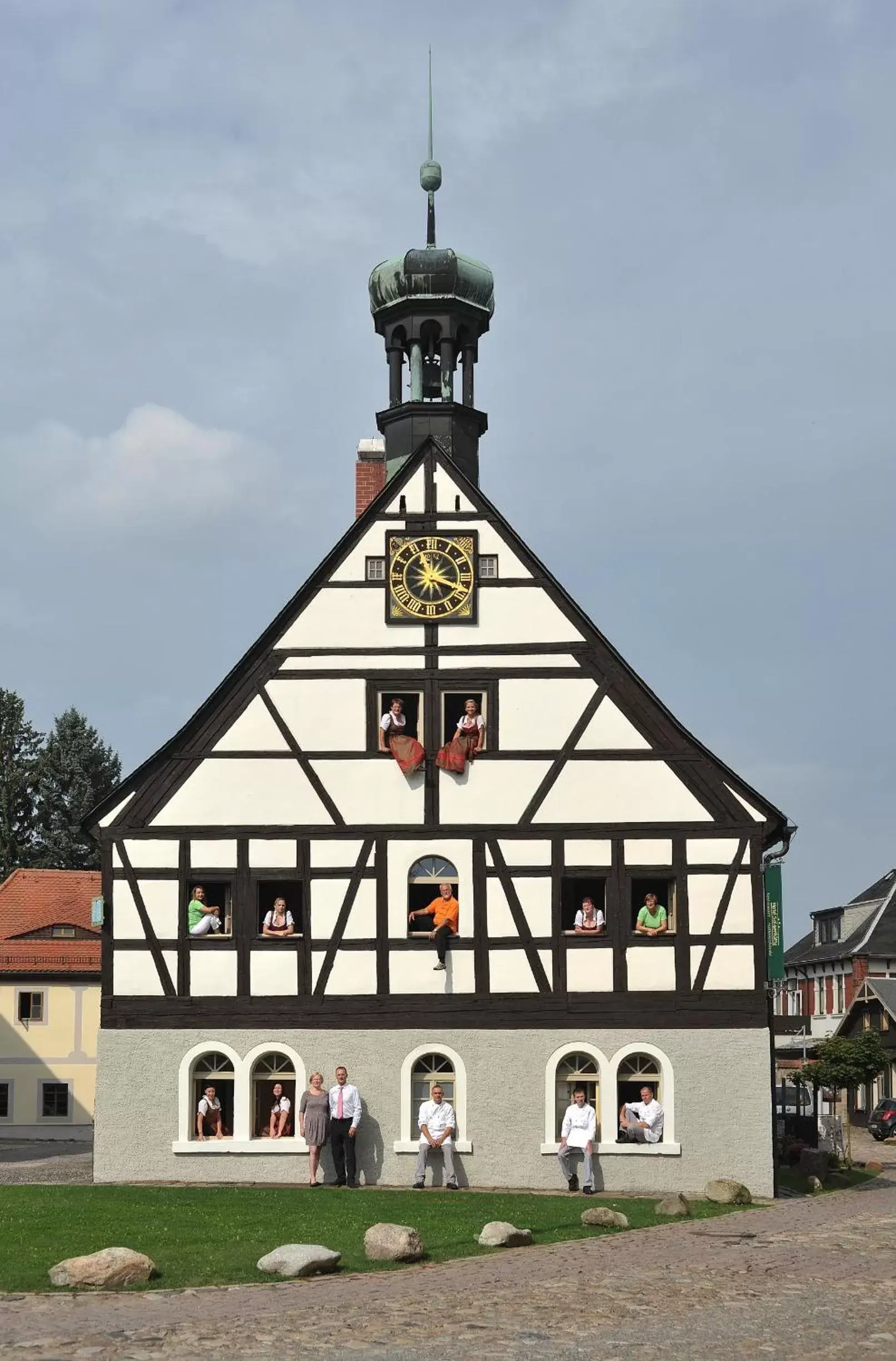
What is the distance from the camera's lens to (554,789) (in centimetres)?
2689

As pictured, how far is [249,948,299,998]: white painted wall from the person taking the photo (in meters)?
26.4

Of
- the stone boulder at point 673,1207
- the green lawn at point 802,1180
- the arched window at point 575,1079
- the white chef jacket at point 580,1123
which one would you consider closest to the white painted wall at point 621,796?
the arched window at point 575,1079

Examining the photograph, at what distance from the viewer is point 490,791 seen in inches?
1060

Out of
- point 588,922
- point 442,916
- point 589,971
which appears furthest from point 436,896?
point 589,971

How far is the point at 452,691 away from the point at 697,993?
6.06 metres

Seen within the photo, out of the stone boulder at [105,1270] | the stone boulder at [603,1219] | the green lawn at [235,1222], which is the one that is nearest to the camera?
the stone boulder at [105,1270]

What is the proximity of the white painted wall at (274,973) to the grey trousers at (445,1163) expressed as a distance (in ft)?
10.5

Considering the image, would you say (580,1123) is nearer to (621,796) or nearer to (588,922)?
(588,922)

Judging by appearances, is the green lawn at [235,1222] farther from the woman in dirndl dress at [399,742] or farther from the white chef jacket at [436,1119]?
the woman in dirndl dress at [399,742]

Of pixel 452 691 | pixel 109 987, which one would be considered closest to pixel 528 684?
pixel 452 691

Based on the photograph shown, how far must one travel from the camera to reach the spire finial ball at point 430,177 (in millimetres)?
35438

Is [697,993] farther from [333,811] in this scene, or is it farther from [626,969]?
[333,811]

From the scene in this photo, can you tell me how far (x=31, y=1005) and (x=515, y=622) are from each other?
28680 millimetres

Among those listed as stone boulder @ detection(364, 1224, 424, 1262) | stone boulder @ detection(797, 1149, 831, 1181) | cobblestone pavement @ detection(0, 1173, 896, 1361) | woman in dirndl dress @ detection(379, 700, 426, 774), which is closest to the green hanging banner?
stone boulder @ detection(797, 1149, 831, 1181)
